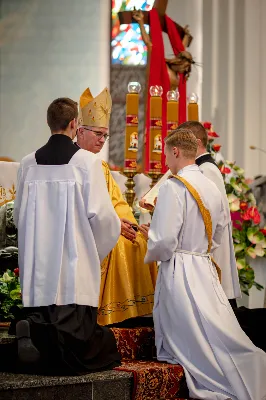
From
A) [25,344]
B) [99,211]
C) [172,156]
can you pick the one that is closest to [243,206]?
[172,156]

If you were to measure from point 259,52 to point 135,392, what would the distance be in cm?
645

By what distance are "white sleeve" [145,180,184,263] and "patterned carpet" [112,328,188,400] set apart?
0.57m

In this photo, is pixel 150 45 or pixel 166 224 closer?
pixel 166 224

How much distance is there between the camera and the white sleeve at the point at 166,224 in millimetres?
4852

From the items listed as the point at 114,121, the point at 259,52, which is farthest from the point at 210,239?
the point at 259,52

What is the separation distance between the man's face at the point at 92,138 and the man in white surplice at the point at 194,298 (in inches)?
26.6

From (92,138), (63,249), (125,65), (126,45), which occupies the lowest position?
(63,249)

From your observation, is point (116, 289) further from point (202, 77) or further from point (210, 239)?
point (202, 77)

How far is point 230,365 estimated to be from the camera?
4746 millimetres

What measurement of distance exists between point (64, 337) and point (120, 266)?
3.36 ft

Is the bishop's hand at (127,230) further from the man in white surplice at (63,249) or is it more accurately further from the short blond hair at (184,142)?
the man in white surplice at (63,249)

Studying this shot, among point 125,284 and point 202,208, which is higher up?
point 202,208

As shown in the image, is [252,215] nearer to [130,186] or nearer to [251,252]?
[251,252]

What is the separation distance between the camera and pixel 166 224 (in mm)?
4848
